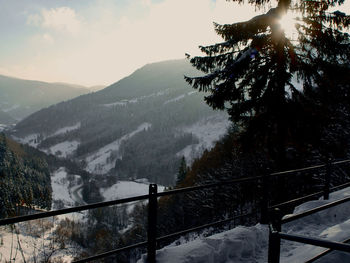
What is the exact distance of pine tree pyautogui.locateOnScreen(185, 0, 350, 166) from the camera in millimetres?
8633

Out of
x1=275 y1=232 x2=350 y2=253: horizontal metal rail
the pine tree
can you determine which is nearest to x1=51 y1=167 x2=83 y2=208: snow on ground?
the pine tree

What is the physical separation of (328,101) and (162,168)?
16468cm

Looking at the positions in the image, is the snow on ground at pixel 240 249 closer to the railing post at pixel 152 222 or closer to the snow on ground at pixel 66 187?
the railing post at pixel 152 222

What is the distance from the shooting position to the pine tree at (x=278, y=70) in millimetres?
8633

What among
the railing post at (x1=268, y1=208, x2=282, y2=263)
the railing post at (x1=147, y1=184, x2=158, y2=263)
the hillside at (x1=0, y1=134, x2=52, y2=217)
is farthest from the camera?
the hillside at (x1=0, y1=134, x2=52, y2=217)

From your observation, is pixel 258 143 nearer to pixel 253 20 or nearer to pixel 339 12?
pixel 253 20

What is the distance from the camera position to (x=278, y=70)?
28.7 ft

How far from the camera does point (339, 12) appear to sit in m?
8.31

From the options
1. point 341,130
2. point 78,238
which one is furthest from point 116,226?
point 341,130

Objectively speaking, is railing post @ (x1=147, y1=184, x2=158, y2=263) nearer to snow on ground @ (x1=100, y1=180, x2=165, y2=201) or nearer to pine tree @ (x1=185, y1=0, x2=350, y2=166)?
pine tree @ (x1=185, y1=0, x2=350, y2=166)

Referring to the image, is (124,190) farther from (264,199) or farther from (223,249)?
(223,249)

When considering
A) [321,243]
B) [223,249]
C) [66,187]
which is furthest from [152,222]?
[66,187]

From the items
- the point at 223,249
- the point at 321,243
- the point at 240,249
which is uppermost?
the point at 321,243

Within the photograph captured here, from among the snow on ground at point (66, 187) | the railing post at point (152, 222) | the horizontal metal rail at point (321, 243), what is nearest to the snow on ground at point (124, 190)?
the snow on ground at point (66, 187)
